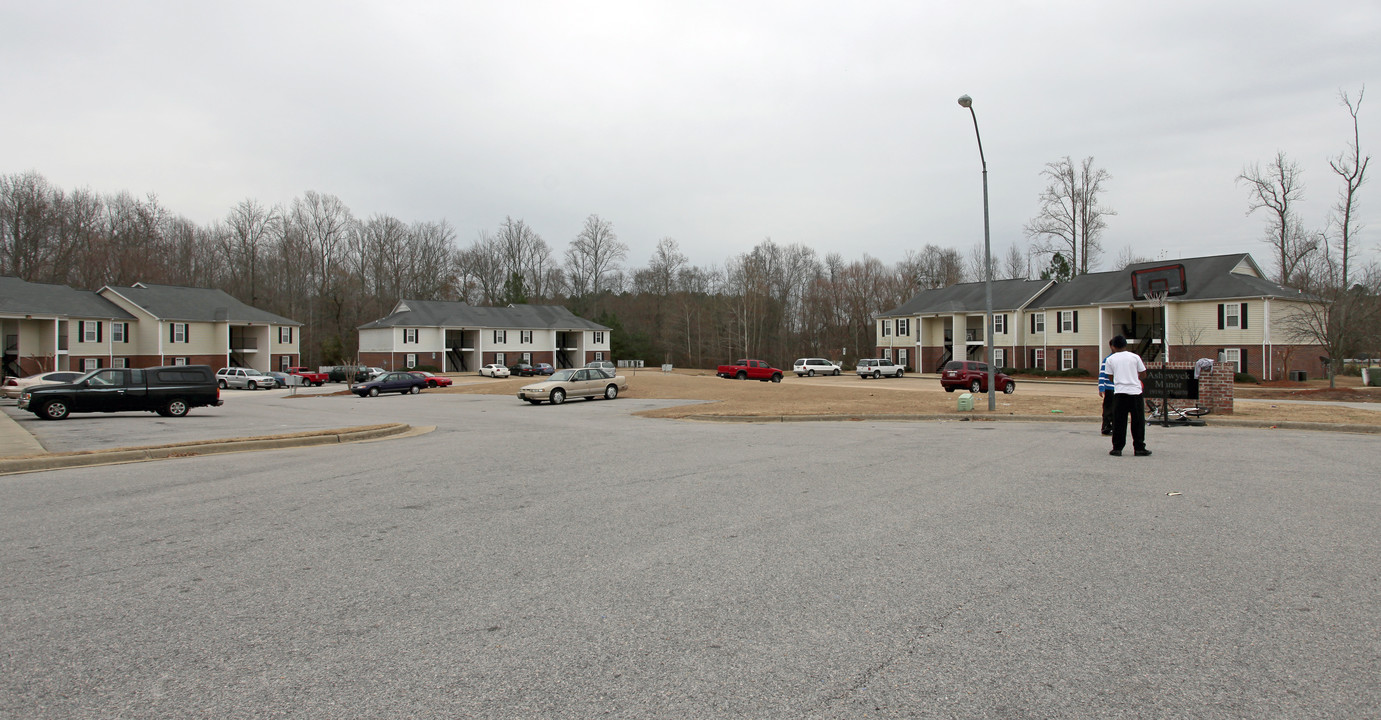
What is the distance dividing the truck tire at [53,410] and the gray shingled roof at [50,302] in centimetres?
3806

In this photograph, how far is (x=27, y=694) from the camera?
11.5 ft

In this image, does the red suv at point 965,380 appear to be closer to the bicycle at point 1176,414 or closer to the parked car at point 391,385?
the bicycle at point 1176,414

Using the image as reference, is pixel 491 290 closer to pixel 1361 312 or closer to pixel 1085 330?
pixel 1085 330

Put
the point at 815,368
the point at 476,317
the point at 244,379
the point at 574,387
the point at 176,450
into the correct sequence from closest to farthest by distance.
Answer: the point at 176,450 → the point at 574,387 → the point at 244,379 → the point at 815,368 → the point at 476,317

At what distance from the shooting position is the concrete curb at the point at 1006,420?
53.5 feet

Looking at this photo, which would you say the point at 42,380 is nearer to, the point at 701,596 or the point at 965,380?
the point at 701,596

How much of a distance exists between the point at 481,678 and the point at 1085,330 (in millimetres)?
64778

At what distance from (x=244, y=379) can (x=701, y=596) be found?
5783 cm

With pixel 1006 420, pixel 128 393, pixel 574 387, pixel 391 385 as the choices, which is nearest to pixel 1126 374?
pixel 1006 420

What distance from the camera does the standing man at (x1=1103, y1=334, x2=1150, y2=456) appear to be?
11.1 metres

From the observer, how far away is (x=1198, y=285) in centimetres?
5412

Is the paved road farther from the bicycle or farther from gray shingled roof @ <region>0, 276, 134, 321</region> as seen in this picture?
gray shingled roof @ <region>0, 276, 134, 321</region>

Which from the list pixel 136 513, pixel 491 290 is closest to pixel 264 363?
pixel 491 290

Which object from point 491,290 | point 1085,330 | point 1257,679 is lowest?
point 1257,679
